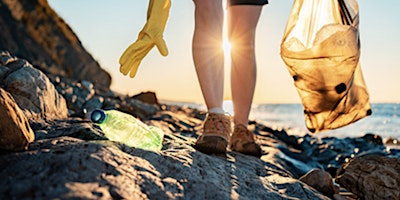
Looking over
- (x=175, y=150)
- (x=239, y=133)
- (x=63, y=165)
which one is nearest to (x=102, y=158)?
(x=63, y=165)

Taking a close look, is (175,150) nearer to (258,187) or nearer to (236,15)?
(258,187)

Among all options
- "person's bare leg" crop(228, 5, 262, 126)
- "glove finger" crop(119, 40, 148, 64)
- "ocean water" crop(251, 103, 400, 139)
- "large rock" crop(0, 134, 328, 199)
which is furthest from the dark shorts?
"ocean water" crop(251, 103, 400, 139)

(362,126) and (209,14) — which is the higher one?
(209,14)

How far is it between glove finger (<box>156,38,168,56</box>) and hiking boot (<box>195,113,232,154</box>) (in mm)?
538

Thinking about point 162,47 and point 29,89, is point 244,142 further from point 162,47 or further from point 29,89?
point 29,89

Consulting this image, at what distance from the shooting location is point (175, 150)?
2082 mm

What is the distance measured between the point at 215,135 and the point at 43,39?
92.6 ft

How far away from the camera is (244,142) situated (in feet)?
9.12

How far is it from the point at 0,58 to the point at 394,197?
272 cm

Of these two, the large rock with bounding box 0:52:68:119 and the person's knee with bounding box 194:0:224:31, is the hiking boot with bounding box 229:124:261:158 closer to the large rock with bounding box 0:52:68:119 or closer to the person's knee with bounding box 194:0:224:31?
the person's knee with bounding box 194:0:224:31

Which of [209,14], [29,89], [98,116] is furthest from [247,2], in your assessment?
[29,89]

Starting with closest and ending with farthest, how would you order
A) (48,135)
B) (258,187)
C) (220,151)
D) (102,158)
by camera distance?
Result: (102,158) → (258,187) → (48,135) → (220,151)

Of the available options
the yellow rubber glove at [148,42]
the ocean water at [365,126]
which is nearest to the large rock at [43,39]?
the ocean water at [365,126]

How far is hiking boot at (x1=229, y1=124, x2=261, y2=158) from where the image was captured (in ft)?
9.07
